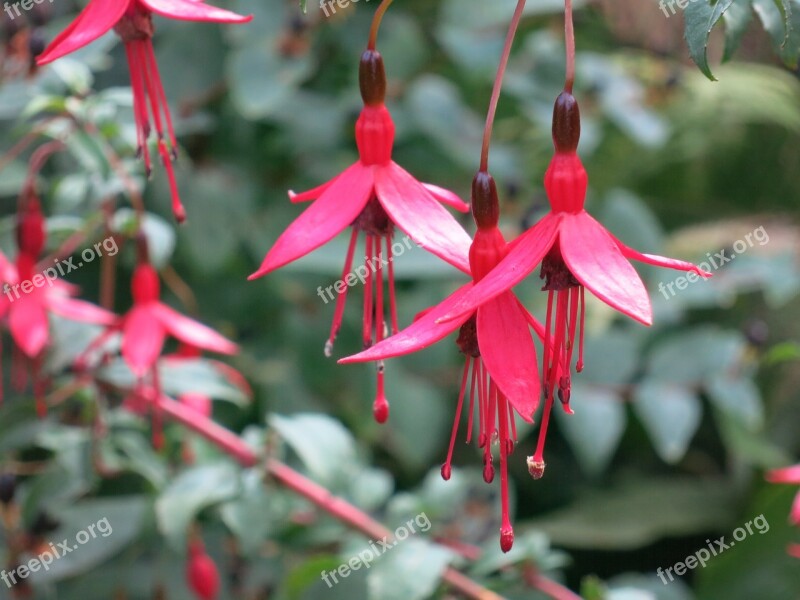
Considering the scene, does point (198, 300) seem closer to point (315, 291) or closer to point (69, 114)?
point (315, 291)

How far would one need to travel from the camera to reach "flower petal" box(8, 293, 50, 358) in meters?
0.75

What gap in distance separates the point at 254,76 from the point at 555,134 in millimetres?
883

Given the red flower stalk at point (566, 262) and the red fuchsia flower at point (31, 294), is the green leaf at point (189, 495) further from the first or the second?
the red flower stalk at point (566, 262)

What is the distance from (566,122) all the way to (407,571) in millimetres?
435

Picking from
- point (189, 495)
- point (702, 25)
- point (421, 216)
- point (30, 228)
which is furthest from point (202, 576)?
point (702, 25)

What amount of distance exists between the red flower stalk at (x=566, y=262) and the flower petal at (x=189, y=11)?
0.17m

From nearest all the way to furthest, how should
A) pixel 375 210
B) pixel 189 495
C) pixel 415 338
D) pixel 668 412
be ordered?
pixel 415 338, pixel 375 210, pixel 189 495, pixel 668 412

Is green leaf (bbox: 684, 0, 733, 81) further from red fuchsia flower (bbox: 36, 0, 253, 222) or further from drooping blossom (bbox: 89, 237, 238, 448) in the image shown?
drooping blossom (bbox: 89, 237, 238, 448)

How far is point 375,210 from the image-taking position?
0.53 m

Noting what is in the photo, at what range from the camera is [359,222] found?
531 millimetres

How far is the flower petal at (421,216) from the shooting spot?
0.47 meters

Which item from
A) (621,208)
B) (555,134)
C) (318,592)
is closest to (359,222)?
(555,134)

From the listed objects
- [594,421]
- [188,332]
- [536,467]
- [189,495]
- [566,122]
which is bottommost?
[594,421]

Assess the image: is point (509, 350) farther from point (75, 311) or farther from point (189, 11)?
point (75, 311)
